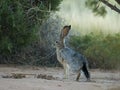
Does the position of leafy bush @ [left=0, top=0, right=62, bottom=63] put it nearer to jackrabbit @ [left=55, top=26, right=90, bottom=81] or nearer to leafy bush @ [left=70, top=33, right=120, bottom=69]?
leafy bush @ [left=70, top=33, right=120, bottom=69]

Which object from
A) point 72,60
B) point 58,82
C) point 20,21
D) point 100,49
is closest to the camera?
point 58,82

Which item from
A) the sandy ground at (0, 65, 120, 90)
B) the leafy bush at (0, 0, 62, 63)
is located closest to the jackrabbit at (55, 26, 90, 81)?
the sandy ground at (0, 65, 120, 90)

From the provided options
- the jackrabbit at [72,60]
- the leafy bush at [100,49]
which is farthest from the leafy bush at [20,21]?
the jackrabbit at [72,60]

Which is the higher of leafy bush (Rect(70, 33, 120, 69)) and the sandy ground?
leafy bush (Rect(70, 33, 120, 69))

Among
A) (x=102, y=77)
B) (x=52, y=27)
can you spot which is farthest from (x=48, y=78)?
(x=52, y=27)

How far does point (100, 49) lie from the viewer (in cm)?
1491

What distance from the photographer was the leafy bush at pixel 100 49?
570 inches

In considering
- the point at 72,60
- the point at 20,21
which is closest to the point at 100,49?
the point at 20,21

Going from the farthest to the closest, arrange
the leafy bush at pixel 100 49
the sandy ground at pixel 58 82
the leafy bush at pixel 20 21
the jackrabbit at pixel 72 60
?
the leafy bush at pixel 100 49, the leafy bush at pixel 20 21, the jackrabbit at pixel 72 60, the sandy ground at pixel 58 82

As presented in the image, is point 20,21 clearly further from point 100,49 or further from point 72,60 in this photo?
point 72,60

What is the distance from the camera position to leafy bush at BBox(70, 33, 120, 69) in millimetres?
14484

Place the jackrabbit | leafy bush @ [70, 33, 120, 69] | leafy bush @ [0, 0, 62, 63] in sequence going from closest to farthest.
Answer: the jackrabbit → leafy bush @ [0, 0, 62, 63] → leafy bush @ [70, 33, 120, 69]

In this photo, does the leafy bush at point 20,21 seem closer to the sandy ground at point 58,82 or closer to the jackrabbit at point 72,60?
the sandy ground at point 58,82

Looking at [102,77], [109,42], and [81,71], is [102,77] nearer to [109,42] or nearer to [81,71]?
[81,71]
